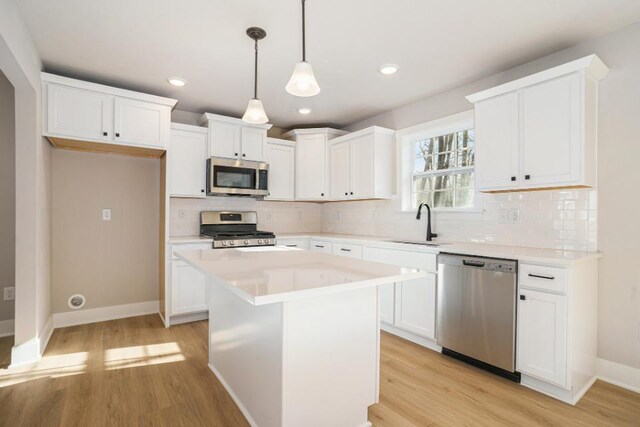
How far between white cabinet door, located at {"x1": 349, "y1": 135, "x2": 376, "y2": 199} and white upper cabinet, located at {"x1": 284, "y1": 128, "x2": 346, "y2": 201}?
47cm

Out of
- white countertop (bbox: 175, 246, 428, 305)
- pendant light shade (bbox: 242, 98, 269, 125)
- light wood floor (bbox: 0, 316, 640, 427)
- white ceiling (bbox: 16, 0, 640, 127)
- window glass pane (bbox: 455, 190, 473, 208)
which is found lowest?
light wood floor (bbox: 0, 316, 640, 427)

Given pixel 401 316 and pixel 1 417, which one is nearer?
pixel 1 417

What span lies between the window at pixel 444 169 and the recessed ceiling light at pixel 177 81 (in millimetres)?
2561

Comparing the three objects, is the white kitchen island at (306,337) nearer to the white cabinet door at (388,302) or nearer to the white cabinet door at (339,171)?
the white cabinet door at (388,302)

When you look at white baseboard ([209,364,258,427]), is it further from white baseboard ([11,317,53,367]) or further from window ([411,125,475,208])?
window ([411,125,475,208])

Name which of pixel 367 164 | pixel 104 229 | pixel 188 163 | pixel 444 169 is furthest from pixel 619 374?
pixel 104 229

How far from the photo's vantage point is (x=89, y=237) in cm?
360

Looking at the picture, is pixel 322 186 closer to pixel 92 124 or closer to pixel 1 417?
pixel 92 124

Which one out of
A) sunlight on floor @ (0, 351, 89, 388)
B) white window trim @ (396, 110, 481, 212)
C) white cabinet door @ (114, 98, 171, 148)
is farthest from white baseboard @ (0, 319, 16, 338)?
white window trim @ (396, 110, 481, 212)

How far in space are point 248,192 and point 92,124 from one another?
1.68m

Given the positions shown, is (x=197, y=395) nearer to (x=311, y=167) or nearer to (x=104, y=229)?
(x=104, y=229)

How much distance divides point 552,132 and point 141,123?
3.58 metres

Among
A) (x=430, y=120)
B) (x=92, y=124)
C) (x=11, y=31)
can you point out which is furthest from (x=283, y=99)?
(x=11, y=31)

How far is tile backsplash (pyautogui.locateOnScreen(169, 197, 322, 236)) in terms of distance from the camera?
13.4 feet
